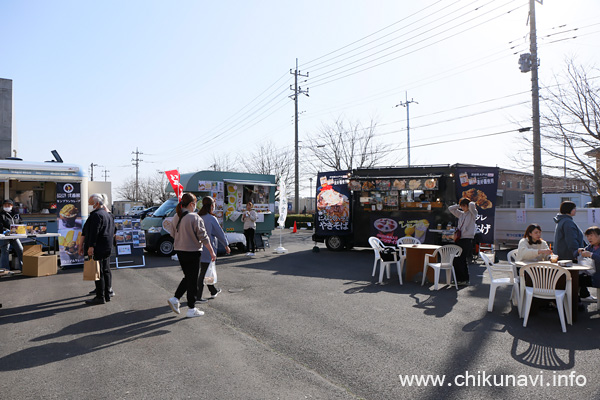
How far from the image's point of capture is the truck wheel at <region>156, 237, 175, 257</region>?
12.7 metres

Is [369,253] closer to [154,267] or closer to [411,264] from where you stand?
[411,264]

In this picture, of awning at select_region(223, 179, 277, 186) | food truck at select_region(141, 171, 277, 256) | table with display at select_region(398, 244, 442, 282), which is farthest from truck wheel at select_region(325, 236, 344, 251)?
table with display at select_region(398, 244, 442, 282)

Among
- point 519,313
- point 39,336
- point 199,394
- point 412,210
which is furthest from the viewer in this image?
point 412,210

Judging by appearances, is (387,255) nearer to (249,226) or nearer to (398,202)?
(398,202)

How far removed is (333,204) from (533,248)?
7.95 metres

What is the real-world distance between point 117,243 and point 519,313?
929 cm

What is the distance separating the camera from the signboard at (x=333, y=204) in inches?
536

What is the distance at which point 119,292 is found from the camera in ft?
24.2

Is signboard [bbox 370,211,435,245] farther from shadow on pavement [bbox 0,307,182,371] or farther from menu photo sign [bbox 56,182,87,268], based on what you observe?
menu photo sign [bbox 56,182,87,268]

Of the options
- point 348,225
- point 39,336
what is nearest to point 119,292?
point 39,336

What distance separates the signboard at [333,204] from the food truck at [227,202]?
1815mm

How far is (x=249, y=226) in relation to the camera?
12.8 m

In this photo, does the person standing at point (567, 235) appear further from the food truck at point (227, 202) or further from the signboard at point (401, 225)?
the food truck at point (227, 202)

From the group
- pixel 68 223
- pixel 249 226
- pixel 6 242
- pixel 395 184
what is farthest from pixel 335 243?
pixel 6 242
